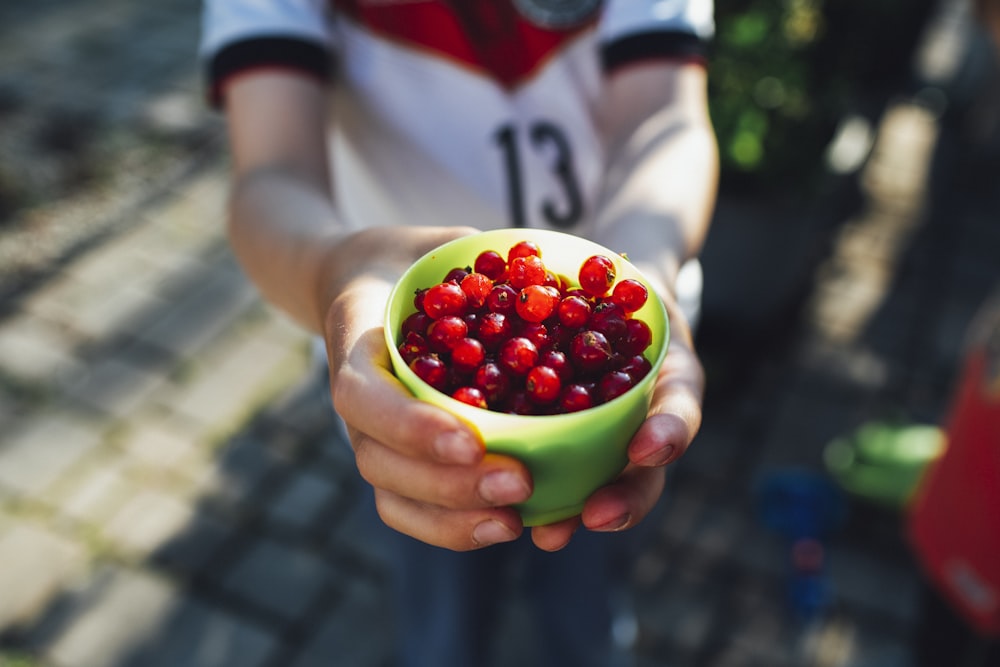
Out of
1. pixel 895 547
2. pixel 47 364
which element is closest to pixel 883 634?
pixel 895 547

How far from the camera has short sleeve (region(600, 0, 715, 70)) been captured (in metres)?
1.47

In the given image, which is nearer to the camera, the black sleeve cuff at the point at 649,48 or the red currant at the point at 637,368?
the red currant at the point at 637,368

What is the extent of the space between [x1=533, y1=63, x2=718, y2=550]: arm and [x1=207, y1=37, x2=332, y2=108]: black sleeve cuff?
522 millimetres

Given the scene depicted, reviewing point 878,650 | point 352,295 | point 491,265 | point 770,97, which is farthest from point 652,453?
point 770,97

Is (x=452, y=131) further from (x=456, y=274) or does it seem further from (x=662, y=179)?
Result: (x=456, y=274)

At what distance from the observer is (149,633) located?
8.18ft

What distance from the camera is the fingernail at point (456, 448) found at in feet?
2.97

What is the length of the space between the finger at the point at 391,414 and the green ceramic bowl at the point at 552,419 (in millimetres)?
25

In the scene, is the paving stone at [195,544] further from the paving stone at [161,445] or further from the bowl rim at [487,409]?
the bowl rim at [487,409]

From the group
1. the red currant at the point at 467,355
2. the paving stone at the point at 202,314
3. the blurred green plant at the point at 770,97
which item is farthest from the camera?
the paving stone at the point at 202,314

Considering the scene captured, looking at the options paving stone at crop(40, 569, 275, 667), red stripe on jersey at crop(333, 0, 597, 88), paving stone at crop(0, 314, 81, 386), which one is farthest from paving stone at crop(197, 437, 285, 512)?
red stripe on jersey at crop(333, 0, 597, 88)

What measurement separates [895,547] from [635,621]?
3.12 ft

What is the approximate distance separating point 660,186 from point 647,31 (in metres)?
0.27

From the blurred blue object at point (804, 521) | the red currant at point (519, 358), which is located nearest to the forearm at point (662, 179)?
the red currant at point (519, 358)
